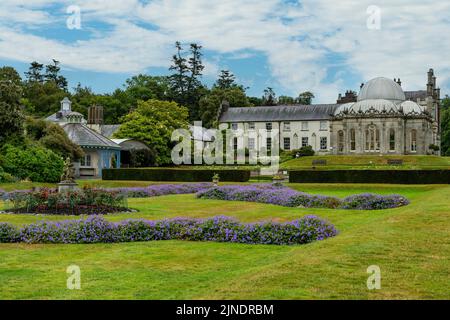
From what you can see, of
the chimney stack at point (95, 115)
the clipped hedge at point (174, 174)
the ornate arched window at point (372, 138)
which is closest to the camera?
the clipped hedge at point (174, 174)

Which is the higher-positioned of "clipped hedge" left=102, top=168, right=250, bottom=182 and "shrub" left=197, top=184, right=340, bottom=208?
"clipped hedge" left=102, top=168, right=250, bottom=182

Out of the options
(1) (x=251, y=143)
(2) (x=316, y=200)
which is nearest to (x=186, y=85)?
(1) (x=251, y=143)

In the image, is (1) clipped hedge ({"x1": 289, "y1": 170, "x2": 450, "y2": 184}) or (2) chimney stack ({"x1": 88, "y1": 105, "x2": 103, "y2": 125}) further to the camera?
(2) chimney stack ({"x1": 88, "y1": 105, "x2": 103, "y2": 125})

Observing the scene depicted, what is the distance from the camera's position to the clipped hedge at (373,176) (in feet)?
125

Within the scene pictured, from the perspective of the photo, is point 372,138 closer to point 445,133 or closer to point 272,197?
point 445,133

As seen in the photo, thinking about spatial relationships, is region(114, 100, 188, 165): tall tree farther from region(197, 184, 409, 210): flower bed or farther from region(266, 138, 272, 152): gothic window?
region(197, 184, 409, 210): flower bed

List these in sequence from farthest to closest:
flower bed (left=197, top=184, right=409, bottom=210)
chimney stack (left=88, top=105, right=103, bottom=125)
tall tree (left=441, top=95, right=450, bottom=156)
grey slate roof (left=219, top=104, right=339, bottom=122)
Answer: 1. tall tree (left=441, top=95, right=450, bottom=156)
2. grey slate roof (left=219, top=104, right=339, bottom=122)
3. chimney stack (left=88, top=105, right=103, bottom=125)
4. flower bed (left=197, top=184, right=409, bottom=210)

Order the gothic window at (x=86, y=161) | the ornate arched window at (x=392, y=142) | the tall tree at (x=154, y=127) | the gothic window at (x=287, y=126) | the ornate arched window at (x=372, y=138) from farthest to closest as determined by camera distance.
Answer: the gothic window at (x=287, y=126) < the ornate arched window at (x=372, y=138) < the ornate arched window at (x=392, y=142) < the tall tree at (x=154, y=127) < the gothic window at (x=86, y=161)

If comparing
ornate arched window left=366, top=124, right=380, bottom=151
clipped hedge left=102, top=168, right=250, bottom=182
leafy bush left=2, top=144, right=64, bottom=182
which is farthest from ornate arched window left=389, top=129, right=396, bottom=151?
leafy bush left=2, top=144, right=64, bottom=182

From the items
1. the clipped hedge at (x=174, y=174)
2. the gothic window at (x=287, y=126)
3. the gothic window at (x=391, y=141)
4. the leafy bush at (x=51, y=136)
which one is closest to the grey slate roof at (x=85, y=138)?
the leafy bush at (x=51, y=136)

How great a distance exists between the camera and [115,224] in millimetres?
15750

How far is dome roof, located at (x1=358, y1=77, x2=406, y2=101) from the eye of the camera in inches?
3081

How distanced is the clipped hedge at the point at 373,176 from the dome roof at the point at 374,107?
108ft

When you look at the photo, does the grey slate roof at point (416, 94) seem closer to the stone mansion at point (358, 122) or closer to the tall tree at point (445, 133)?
the stone mansion at point (358, 122)
